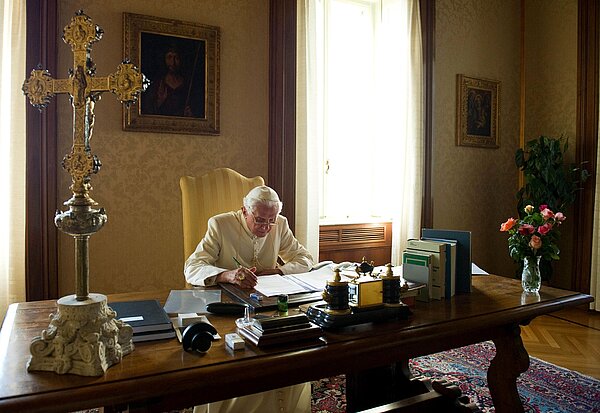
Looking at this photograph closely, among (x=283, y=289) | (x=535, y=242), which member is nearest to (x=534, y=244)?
(x=535, y=242)

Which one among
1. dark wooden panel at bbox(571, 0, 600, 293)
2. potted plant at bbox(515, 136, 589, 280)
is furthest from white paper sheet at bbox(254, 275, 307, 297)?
dark wooden panel at bbox(571, 0, 600, 293)

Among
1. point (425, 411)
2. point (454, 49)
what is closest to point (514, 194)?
point (454, 49)

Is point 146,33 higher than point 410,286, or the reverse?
point 146,33

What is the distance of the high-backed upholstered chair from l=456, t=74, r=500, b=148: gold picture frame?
3.12 m

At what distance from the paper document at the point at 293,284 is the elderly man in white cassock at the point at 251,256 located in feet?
0.22

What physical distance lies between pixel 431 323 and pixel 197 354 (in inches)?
29.7

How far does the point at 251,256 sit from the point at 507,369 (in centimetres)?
140

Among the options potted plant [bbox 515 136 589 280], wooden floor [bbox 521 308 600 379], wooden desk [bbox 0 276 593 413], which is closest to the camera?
wooden desk [bbox 0 276 593 413]

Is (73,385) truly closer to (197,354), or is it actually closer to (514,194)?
(197,354)

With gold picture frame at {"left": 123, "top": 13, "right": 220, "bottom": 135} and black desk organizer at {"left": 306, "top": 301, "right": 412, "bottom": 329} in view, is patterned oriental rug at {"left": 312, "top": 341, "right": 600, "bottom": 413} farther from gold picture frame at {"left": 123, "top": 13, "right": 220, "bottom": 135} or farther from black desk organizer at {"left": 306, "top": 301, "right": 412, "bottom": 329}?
gold picture frame at {"left": 123, "top": 13, "right": 220, "bottom": 135}

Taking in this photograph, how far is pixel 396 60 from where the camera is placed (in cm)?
475

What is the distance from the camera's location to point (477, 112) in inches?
212

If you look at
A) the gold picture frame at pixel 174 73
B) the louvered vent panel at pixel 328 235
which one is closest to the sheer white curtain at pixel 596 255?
the louvered vent panel at pixel 328 235

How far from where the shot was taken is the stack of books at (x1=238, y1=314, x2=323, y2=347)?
4.35 feet
